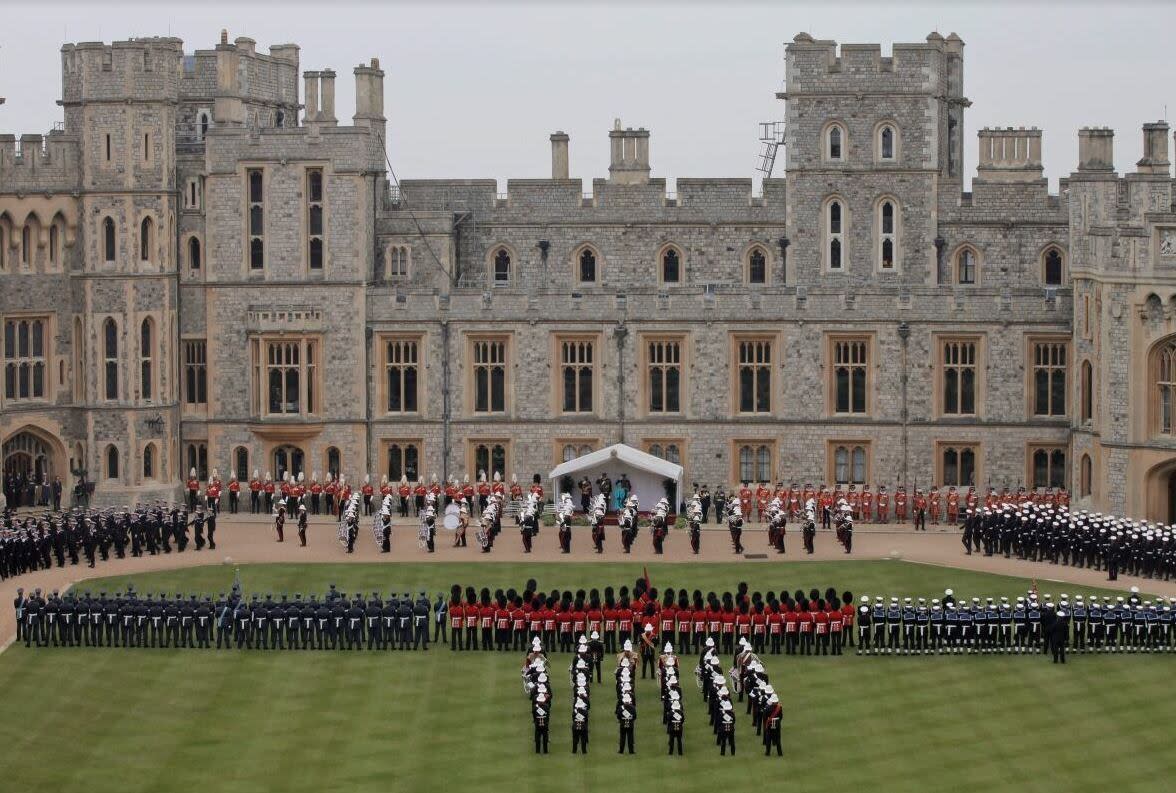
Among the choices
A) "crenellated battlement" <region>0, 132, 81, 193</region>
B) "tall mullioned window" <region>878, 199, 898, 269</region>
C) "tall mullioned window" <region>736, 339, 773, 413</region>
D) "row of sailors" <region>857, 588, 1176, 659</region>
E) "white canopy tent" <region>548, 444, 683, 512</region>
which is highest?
"crenellated battlement" <region>0, 132, 81, 193</region>

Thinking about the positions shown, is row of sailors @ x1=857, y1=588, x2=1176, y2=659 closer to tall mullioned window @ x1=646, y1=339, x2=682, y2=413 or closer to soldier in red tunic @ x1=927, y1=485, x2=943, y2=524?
soldier in red tunic @ x1=927, y1=485, x2=943, y2=524

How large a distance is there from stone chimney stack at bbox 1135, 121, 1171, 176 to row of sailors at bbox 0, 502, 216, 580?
107ft

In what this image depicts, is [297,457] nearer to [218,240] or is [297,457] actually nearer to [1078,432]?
[218,240]

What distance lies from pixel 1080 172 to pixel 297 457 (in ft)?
89.6

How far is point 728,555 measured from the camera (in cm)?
7106

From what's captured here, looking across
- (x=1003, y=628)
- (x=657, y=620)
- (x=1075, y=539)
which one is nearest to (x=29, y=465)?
(x=657, y=620)

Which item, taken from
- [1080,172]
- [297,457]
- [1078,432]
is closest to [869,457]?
[1078,432]

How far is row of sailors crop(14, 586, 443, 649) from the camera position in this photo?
58594mm

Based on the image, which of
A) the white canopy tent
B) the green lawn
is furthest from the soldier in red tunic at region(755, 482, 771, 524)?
the green lawn

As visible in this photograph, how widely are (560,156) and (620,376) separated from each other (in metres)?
10.2

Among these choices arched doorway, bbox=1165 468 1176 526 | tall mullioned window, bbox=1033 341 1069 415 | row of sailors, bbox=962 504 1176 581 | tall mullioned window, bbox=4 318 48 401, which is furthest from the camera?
tall mullioned window, bbox=4 318 48 401

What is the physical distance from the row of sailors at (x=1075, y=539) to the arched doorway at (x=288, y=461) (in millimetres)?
21978

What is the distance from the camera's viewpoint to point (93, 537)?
69750 millimetres

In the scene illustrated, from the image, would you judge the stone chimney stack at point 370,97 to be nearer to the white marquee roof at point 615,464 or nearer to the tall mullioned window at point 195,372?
the tall mullioned window at point 195,372
